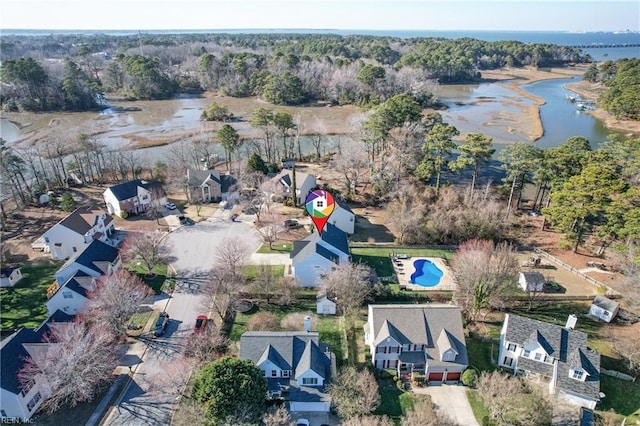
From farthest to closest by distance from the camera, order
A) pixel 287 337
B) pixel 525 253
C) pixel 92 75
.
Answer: pixel 92 75, pixel 525 253, pixel 287 337

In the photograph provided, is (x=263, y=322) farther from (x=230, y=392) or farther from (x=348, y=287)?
(x=230, y=392)

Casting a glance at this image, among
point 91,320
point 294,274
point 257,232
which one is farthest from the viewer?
point 257,232

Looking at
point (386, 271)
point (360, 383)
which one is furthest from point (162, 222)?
point (360, 383)

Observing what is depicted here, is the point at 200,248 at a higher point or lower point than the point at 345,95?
lower

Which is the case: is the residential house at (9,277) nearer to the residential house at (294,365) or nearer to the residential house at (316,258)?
the residential house at (294,365)

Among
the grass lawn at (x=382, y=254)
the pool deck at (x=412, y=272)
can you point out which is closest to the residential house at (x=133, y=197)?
the grass lawn at (x=382, y=254)

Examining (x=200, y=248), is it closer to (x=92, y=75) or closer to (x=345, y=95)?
(x=345, y=95)

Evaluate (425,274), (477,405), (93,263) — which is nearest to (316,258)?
(425,274)

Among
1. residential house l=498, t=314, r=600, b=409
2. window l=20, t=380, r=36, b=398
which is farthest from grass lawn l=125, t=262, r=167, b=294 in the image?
residential house l=498, t=314, r=600, b=409

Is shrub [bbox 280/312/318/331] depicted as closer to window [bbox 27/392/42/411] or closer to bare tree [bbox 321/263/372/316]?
bare tree [bbox 321/263/372/316]
